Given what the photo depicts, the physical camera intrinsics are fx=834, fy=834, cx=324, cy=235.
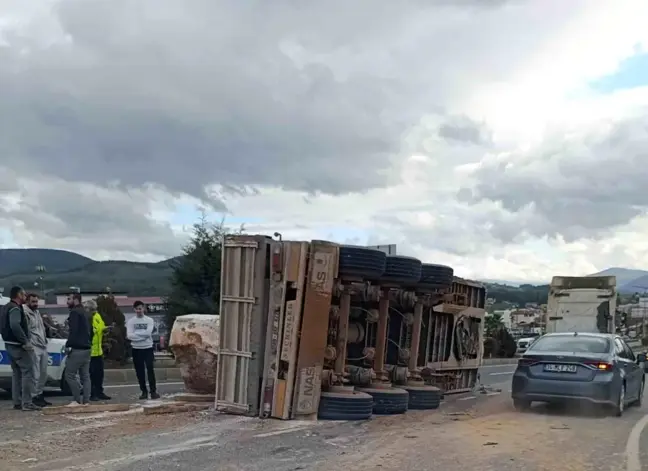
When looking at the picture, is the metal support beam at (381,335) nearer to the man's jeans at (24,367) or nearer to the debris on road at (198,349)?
the debris on road at (198,349)

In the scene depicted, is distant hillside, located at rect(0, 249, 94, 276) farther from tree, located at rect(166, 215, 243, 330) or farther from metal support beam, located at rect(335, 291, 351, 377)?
metal support beam, located at rect(335, 291, 351, 377)

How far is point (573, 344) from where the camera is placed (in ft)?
43.8

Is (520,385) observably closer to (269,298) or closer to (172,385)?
(269,298)

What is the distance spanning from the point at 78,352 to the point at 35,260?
43.6 m

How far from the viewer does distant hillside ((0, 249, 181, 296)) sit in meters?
43.8

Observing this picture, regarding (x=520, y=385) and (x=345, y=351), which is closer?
(x=345, y=351)

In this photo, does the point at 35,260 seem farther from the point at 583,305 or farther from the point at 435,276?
the point at 435,276

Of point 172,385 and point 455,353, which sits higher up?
point 455,353

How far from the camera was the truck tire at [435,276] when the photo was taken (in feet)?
40.8

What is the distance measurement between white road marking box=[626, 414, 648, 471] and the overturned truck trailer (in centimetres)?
295

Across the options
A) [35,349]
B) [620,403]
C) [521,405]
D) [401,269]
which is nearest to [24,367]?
[35,349]

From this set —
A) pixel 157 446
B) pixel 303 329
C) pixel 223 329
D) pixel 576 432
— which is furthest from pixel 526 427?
pixel 157 446

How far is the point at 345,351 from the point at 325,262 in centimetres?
139

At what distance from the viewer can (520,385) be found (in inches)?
507
